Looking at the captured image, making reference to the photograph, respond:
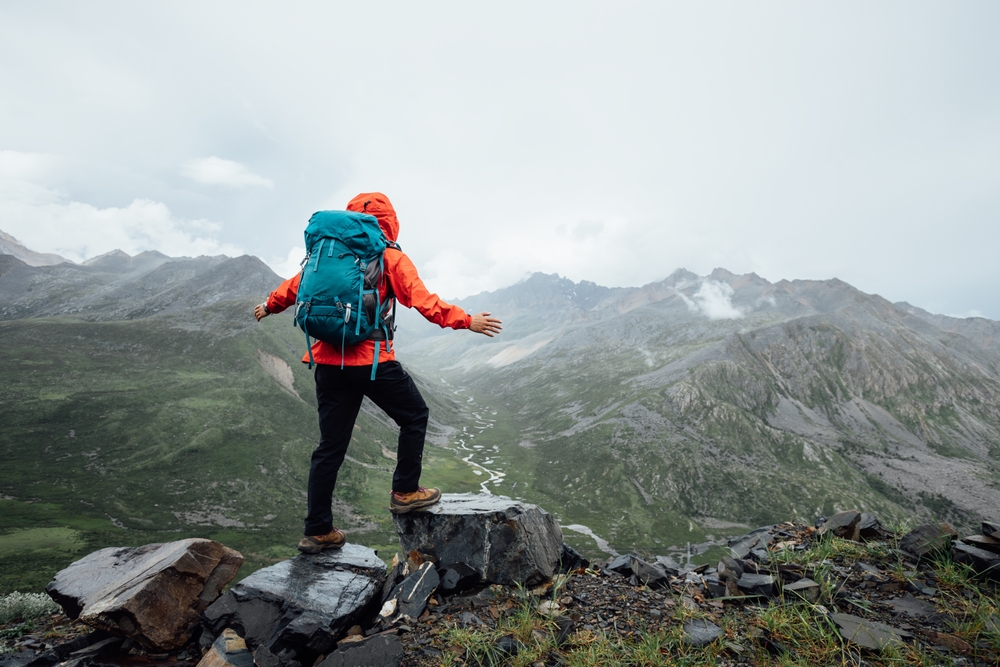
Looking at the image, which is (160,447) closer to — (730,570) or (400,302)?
(400,302)

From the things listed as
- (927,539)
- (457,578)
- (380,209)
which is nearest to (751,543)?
(927,539)

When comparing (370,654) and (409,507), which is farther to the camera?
(409,507)

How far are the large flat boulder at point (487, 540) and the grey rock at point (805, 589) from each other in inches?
171

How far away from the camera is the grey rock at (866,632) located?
17.4 feet

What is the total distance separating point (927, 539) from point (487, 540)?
8697 mm

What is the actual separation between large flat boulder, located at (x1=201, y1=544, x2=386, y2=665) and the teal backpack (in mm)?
4365

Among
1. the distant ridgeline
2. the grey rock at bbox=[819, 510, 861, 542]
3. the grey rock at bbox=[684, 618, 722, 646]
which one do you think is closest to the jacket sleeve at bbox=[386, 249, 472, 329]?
the grey rock at bbox=[684, 618, 722, 646]

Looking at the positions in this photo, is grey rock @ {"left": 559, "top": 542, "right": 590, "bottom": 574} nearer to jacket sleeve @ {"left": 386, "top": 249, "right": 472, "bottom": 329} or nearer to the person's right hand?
the person's right hand

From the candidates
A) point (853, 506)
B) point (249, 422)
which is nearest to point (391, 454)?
point (249, 422)

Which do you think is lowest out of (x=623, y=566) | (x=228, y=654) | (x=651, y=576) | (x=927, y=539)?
(x=228, y=654)

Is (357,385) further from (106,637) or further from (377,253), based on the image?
(106,637)

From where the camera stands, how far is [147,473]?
343ft

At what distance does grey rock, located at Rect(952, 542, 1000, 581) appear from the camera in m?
6.92

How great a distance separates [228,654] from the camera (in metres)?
6.46
